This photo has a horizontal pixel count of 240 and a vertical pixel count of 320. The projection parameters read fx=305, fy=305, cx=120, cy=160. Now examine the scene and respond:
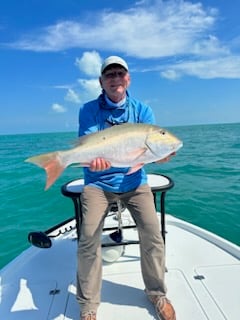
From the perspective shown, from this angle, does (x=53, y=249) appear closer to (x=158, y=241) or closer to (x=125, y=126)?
(x=158, y=241)

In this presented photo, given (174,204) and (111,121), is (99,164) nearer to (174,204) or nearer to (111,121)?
(111,121)

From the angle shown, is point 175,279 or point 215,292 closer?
point 215,292

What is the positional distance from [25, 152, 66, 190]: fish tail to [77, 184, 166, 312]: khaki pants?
1.48ft

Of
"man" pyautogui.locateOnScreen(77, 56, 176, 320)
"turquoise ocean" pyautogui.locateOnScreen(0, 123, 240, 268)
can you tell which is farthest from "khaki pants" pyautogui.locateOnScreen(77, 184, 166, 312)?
"turquoise ocean" pyautogui.locateOnScreen(0, 123, 240, 268)

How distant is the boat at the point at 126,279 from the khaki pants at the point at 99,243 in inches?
8.3

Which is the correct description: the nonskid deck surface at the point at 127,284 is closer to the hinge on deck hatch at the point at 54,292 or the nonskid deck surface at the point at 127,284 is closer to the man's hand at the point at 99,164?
the hinge on deck hatch at the point at 54,292

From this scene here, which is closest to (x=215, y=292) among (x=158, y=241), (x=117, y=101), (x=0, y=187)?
(x=158, y=241)

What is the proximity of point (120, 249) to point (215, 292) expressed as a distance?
110 centimetres

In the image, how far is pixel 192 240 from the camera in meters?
3.88

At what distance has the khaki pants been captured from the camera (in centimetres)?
252

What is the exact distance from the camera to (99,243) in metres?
2.60

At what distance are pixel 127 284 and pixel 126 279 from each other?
86mm

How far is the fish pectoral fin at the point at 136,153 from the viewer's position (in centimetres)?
235

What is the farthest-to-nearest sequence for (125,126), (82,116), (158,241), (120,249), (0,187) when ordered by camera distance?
(0,187) → (120,249) → (82,116) → (158,241) → (125,126)
